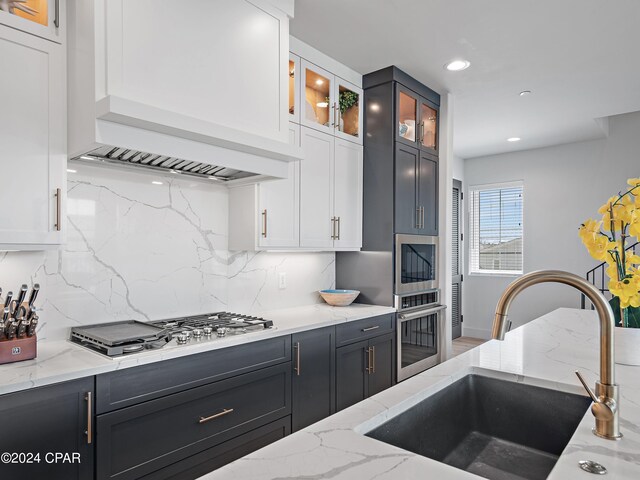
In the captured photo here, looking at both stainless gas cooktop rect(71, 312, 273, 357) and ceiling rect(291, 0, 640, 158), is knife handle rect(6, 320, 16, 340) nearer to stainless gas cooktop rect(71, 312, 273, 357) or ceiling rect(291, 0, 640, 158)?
stainless gas cooktop rect(71, 312, 273, 357)

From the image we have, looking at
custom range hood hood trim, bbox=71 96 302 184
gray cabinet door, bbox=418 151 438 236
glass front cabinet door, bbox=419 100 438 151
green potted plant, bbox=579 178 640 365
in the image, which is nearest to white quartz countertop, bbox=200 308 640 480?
green potted plant, bbox=579 178 640 365

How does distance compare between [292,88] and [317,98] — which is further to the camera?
[317,98]

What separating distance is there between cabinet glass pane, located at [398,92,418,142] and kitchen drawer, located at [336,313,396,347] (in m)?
1.44

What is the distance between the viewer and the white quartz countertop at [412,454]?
764 mm

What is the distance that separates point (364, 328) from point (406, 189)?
46.1 inches

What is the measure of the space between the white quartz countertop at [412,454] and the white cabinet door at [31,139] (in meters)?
1.36

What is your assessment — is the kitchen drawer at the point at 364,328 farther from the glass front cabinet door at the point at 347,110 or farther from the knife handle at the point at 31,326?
the knife handle at the point at 31,326

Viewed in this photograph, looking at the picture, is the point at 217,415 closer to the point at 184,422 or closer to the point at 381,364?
the point at 184,422

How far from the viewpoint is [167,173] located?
7.67 feet

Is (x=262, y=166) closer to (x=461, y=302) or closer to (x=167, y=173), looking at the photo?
(x=167, y=173)

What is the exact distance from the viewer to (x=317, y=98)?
3053 millimetres

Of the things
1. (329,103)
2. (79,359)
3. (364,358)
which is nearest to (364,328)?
(364,358)

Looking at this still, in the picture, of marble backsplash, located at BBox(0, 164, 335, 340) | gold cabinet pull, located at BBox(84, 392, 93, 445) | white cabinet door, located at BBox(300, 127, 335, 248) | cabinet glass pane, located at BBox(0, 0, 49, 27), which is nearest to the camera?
gold cabinet pull, located at BBox(84, 392, 93, 445)

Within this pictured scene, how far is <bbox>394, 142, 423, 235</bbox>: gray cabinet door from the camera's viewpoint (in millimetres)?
3250
